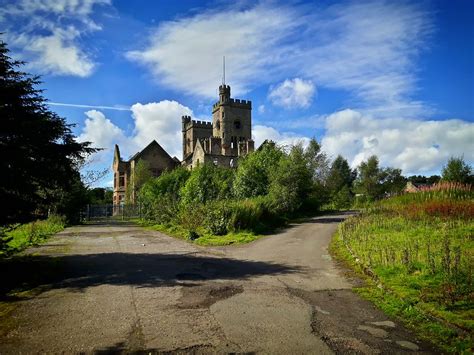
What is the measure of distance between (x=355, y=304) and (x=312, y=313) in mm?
1146

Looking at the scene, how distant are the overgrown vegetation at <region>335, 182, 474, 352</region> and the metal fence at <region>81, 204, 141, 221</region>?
34.7 metres

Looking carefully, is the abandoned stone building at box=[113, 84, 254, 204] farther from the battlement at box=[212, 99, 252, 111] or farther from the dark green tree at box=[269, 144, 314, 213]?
the dark green tree at box=[269, 144, 314, 213]

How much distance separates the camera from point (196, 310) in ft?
23.1

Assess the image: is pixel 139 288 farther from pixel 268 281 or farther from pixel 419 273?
pixel 419 273

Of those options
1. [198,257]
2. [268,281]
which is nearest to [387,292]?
[268,281]

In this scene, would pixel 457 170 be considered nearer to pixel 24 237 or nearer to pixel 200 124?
pixel 24 237

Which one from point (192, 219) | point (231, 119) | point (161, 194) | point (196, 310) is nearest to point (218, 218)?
point (192, 219)

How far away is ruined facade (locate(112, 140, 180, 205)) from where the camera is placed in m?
65.6

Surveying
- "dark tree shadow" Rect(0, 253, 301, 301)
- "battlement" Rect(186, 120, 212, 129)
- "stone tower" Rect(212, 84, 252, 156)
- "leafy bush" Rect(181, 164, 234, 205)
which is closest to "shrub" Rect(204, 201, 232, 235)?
"leafy bush" Rect(181, 164, 234, 205)

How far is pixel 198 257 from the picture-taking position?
13.6 meters

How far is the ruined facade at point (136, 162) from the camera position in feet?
215

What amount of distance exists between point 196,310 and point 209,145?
204ft

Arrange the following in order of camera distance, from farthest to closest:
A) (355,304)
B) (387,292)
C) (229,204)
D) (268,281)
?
(229,204) < (268,281) < (387,292) < (355,304)

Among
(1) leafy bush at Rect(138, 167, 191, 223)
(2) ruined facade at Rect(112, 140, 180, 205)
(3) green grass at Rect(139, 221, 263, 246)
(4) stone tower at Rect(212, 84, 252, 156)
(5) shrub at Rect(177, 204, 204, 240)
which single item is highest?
(4) stone tower at Rect(212, 84, 252, 156)
